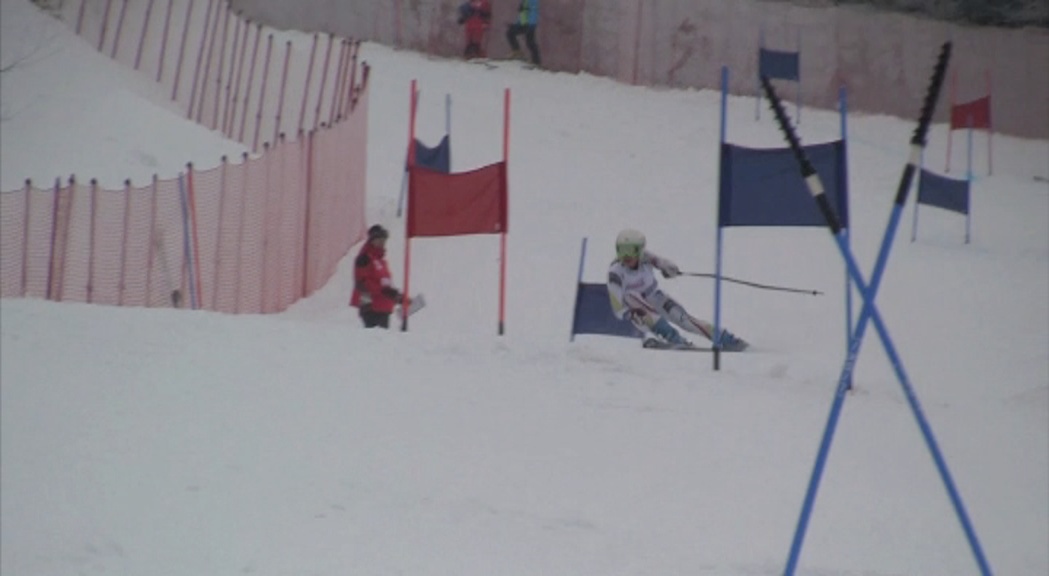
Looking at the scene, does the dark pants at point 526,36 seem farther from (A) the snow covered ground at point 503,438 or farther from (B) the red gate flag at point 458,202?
(B) the red gate flag at point 458,202

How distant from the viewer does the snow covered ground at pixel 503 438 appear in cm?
546

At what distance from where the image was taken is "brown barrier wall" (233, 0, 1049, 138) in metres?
18.9

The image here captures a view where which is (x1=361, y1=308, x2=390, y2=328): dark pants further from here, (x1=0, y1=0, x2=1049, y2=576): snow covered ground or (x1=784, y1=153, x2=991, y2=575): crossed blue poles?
(x1=784, y1=153, x2=991, y2=575): crossed blue poles

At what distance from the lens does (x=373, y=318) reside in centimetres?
978

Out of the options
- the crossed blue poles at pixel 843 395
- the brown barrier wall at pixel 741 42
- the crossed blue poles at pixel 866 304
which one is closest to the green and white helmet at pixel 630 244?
the crossed blue poles at pixel 866 304

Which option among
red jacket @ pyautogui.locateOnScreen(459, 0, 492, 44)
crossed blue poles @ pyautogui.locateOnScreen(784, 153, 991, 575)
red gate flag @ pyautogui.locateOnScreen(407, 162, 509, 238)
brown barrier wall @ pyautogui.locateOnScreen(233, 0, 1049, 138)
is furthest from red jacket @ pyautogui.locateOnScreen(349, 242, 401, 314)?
red jacket @ pyautogui.locateOnScreen(459, 0, 492, 44)

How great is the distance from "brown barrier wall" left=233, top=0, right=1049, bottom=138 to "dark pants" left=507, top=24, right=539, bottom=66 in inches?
5.9

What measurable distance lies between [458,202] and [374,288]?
774mm

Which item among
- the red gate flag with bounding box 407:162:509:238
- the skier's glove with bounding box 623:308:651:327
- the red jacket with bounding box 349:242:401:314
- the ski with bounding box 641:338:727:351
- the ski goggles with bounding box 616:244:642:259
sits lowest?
the ski with bounding box 641:338:727:351

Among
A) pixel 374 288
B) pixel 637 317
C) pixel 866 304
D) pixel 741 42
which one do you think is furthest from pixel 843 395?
pixel 741 42

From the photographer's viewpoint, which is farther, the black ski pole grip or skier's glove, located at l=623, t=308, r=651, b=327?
skier's glove, located at l=623, t=308, r=651, b=327

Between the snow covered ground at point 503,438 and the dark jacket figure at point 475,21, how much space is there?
7528 mm

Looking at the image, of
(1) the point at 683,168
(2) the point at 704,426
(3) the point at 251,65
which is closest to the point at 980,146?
(1) the point at 683,168

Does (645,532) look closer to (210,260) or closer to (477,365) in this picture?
(477,365)
